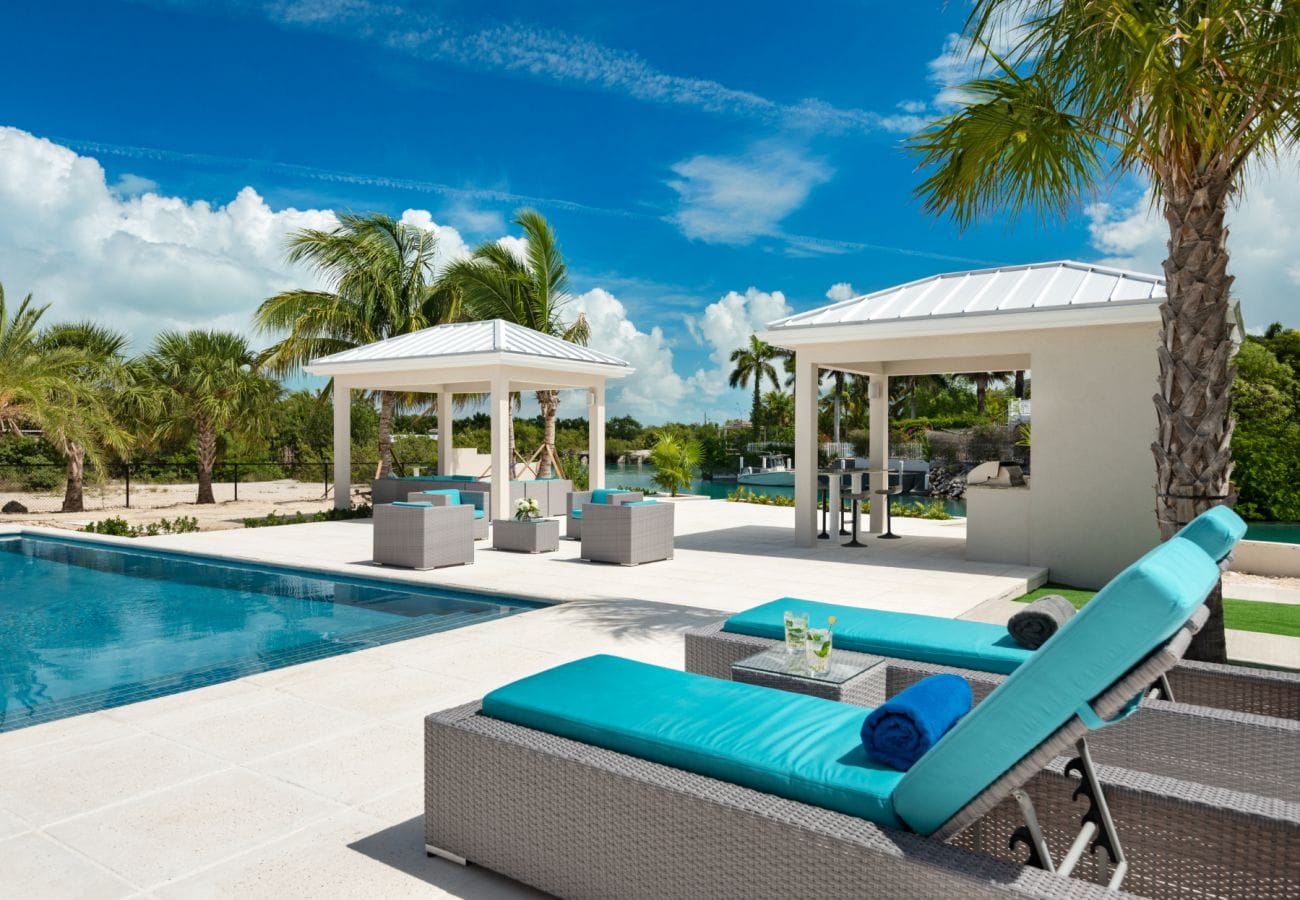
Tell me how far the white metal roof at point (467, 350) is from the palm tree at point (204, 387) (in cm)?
393

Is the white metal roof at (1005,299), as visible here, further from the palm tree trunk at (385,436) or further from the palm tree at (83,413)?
the palm tree at (83,413)

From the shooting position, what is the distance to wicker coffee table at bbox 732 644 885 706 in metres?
3.24

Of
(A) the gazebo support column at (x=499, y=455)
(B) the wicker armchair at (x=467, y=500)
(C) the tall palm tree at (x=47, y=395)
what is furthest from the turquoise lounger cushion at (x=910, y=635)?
(C) the tall palm tree at (x=47, y=395)

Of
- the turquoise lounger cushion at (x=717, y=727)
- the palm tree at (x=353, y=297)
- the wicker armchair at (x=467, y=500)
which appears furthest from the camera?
the palm tree at (x=353, y=297)

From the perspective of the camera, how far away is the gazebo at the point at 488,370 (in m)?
14.0

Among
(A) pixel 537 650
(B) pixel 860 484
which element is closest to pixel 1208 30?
(A) pixel 537 650

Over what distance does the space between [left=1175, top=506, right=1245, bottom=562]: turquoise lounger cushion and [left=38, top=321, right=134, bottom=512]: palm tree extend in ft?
57.8

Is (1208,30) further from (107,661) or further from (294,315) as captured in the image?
(294,315)

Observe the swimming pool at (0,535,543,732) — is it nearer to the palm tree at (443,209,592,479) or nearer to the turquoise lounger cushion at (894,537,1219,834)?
the turquoise lounger cushion at (894,537,1219,834)

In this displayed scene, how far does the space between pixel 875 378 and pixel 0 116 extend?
64.3 feet

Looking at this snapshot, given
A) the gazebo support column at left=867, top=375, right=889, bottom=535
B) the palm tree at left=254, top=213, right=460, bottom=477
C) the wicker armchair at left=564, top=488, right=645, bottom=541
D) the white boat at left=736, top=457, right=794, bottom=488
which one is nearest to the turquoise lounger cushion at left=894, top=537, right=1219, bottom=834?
the wicker armchair at left=564, top=488, right=645, bottom=541

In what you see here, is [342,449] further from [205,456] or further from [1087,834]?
[1087,834]

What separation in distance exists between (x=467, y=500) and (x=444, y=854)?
34.8 ft

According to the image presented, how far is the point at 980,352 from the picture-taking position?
10.3 m
